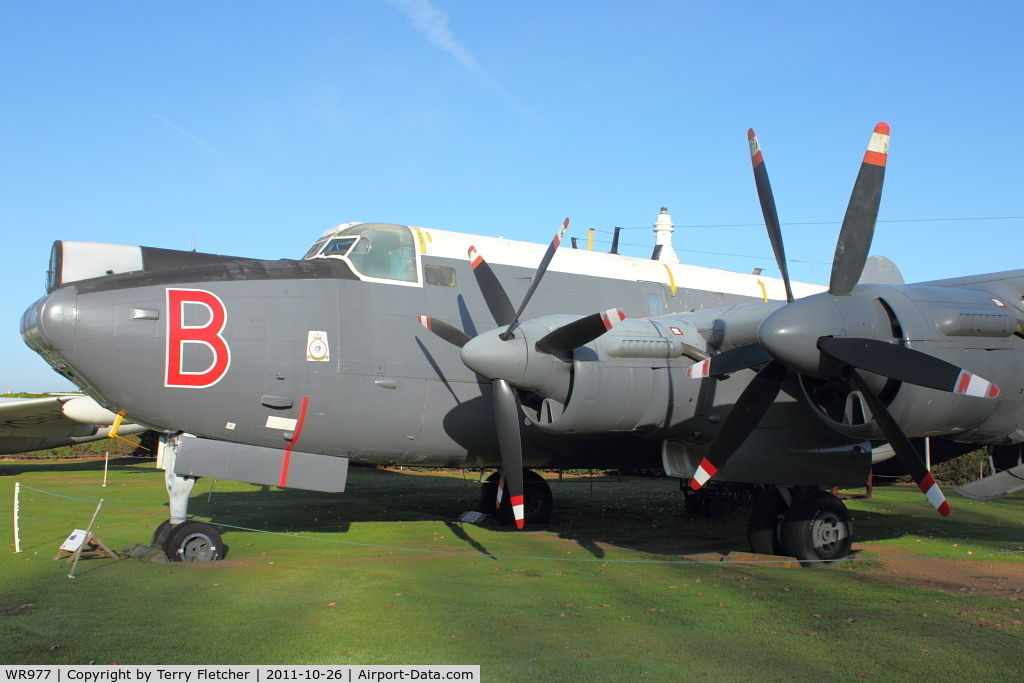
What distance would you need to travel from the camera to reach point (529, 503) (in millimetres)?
14625

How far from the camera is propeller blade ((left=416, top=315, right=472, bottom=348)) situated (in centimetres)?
1012

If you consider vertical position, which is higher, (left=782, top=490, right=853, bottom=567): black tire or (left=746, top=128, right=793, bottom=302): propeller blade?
(left=746, top=128, right=793, bottom=302): propeller blade

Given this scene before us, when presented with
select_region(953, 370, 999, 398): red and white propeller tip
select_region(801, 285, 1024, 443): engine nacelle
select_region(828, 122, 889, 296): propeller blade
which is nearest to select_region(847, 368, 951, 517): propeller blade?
select_region(801, 285, 1024, 443): engine nacelle

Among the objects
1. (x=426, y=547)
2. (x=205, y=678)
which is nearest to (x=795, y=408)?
(x=426, y=547)

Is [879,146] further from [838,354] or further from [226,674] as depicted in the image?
[226,674]

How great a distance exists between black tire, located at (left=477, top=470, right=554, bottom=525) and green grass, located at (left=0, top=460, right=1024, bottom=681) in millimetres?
711

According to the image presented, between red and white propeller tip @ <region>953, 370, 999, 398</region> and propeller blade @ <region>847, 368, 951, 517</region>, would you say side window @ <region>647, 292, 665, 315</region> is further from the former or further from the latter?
red and white propeller tip @ <region>953, 370, 999, 398</region>

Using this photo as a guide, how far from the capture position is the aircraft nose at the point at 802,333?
25.6ft

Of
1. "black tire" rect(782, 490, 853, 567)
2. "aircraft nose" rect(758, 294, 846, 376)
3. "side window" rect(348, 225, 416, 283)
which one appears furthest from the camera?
"side window" rect(348, 225, 416, 283)

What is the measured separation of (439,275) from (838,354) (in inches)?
227

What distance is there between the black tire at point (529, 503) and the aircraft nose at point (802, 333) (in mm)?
7490

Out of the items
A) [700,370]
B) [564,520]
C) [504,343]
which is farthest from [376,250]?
[564,520]

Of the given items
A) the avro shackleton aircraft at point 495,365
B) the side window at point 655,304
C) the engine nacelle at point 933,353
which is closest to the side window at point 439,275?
the avro shackleton aircraft at point 495,365

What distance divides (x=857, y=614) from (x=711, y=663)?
7.99 feet
